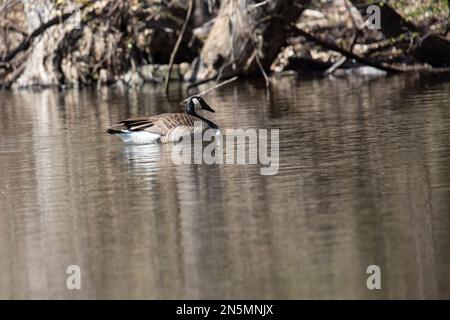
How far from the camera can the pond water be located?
793 centimetres

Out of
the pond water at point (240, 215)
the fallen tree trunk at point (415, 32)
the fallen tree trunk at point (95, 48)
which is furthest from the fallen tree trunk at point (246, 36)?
the pond water at point (240, 215)

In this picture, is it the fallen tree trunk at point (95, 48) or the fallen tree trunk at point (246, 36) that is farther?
the fallen tree trunk at point (95, 48)

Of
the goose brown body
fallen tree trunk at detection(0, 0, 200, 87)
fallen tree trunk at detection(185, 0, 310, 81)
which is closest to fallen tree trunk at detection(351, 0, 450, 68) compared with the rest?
fallen tree trunk at detection(185, 0, 310, 81)

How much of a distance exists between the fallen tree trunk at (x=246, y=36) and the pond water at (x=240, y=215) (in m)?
8.13

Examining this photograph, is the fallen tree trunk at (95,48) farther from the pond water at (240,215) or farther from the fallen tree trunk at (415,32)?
the pond water at (240,215)

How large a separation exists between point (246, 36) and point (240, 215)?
16455 millimetres

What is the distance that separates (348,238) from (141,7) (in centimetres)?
2220

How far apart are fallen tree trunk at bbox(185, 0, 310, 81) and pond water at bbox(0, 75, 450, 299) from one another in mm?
8129

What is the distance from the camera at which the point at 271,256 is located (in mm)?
8453

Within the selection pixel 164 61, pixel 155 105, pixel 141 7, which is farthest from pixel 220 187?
pixel 164 61

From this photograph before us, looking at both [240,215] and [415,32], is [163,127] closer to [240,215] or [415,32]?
[240,215]

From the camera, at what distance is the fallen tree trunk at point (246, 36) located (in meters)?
25.1
